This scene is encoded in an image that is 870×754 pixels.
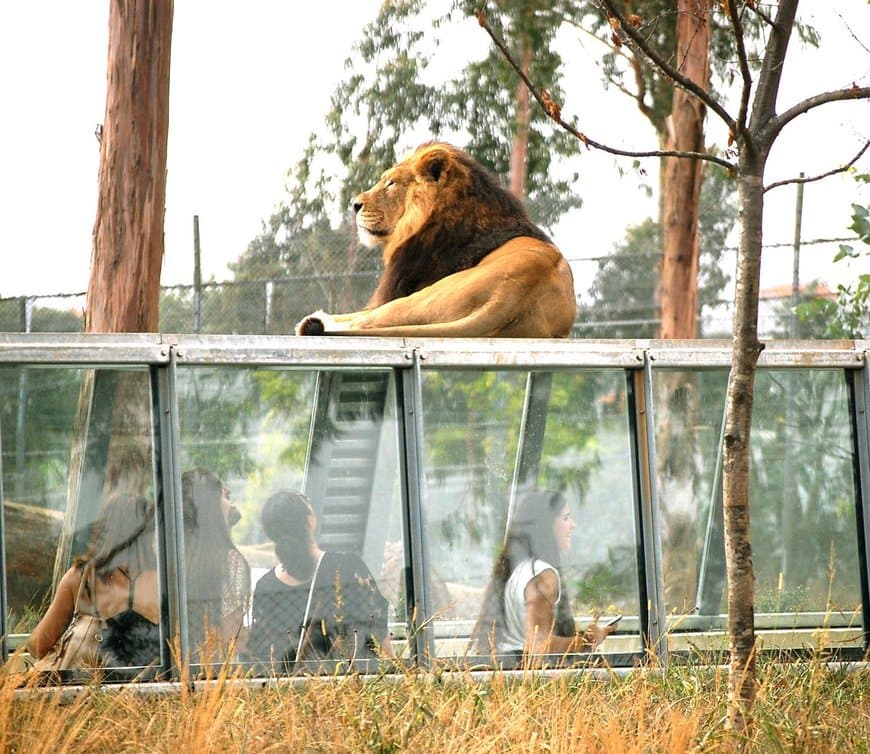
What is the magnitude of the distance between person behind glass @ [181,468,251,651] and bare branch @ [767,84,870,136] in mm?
2928

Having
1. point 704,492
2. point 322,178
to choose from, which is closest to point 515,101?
point 322,178

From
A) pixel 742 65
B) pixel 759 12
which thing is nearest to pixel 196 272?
pixel 759 12

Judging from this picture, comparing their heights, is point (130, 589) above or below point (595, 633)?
above

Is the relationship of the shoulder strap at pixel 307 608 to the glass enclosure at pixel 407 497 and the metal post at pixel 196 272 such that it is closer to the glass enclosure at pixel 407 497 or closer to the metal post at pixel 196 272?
the glass enclosure at pixel 407 497

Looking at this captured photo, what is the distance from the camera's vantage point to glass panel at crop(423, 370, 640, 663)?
6.88 metres

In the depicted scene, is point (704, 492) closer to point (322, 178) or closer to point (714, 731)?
point (714, 731)

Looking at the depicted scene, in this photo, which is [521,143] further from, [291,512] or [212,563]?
[212,563]

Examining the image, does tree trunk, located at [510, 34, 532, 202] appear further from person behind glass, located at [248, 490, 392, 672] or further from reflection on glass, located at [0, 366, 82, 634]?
→ reflection on glass, located at [0, 366, 82, 634]

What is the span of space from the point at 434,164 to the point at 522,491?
2122 millimetres

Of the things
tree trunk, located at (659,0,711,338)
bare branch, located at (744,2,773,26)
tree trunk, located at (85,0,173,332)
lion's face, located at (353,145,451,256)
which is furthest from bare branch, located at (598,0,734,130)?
tree trunk, located at (659,0,711,338)

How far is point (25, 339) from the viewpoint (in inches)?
241

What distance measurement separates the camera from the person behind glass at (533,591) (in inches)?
272

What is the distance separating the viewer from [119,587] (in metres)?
6.21

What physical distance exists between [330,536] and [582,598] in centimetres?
136
